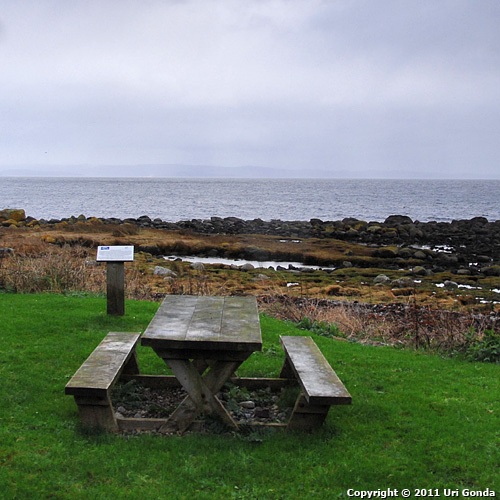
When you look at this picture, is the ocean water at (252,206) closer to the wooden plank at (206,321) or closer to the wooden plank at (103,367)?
the wooden plank at (103,367)

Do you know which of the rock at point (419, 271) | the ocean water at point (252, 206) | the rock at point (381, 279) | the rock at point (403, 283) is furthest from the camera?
the ocean water at point (252, 206)

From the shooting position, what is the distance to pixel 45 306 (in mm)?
9641

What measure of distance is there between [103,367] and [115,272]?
157 inches

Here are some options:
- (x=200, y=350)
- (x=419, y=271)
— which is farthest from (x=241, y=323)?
(x=419, y=271)

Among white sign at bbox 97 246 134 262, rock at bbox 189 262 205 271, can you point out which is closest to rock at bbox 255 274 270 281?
rock at bbox 189 262 205 271

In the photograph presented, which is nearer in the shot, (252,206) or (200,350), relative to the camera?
(200,350)

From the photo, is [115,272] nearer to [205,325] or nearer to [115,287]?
[115,287]

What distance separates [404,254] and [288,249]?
18.9 feet

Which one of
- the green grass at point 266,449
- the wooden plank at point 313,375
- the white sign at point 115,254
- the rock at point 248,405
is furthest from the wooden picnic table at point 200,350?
the white sign at point 115,254

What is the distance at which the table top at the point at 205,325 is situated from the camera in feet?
15.4

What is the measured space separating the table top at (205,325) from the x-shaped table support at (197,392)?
10.6 inches

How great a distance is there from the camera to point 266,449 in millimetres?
4715

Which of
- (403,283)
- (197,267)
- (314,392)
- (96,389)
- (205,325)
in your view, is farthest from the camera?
(197,267)

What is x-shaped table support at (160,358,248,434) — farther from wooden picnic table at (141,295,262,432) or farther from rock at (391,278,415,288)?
rock at (391,278,415,288)
